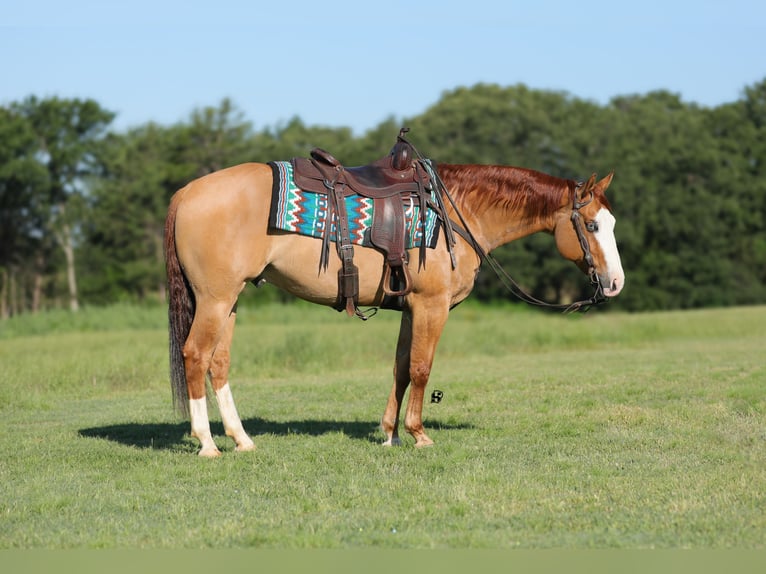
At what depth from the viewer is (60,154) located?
46969 mm

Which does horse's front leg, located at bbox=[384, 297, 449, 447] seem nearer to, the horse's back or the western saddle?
the western saddle

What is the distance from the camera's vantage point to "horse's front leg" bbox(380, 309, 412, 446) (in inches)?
335

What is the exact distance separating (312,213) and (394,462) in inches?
83.1

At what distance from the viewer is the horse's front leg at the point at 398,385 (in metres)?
8.51

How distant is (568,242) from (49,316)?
24458 mm

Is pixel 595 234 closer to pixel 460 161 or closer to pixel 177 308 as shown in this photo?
pixel 177 308

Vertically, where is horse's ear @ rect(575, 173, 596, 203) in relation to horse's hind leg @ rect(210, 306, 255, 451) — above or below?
above

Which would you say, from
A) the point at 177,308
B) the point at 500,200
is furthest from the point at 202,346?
the point at 500,200

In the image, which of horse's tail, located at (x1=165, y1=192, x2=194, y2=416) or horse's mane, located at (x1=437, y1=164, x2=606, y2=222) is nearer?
horse's tail, located at (x1=165, y1=192, x2=194, y2=416)

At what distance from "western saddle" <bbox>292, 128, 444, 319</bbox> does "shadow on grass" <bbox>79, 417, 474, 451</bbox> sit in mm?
1544

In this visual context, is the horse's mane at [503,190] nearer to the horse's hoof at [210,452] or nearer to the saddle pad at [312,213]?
the saddle pad at [312,213]

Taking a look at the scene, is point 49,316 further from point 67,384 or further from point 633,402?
point 633,402

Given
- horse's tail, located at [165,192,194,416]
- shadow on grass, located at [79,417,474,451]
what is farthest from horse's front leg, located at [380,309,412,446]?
horse's tail, located at [165,192,194,416]

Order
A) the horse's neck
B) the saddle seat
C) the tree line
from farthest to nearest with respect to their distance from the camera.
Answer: the tree line → the horse's neck → the saddle seat
